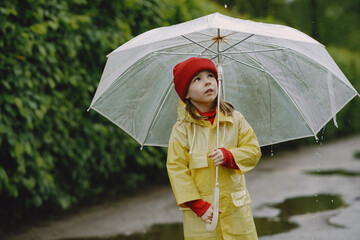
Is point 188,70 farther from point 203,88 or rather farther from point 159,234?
point 159,234

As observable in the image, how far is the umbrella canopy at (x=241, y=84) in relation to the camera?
299 centimetres

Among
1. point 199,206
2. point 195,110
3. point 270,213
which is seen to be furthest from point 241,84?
point 270,213

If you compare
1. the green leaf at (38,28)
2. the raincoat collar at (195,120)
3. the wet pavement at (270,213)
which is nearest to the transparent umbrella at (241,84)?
the raincoat collar at (195,120)

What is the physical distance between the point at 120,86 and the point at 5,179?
173cm

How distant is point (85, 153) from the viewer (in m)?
5.34

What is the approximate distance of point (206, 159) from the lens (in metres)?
2.70

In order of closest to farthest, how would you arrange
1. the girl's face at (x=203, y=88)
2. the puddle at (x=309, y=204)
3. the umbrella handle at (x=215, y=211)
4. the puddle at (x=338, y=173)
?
the umbrella handle at (x=215, y=211)
the girl's face at (x=203, y=88)
the puddle at (x=309, y=204)
the puddle at (x=338, y=173)

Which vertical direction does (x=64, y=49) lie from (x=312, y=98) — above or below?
above

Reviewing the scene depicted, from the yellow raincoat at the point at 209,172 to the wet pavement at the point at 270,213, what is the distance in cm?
208

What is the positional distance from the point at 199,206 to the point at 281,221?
2941 millimetres

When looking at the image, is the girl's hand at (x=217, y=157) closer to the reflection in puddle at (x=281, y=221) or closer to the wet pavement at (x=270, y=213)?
the wet pavement at (x=270, y=213)

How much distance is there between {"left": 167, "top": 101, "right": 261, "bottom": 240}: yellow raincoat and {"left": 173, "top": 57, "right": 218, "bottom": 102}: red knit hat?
19cm

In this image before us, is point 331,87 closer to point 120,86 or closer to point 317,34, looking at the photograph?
point 120,86

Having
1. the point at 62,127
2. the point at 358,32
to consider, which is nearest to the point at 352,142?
the point at 62,127
